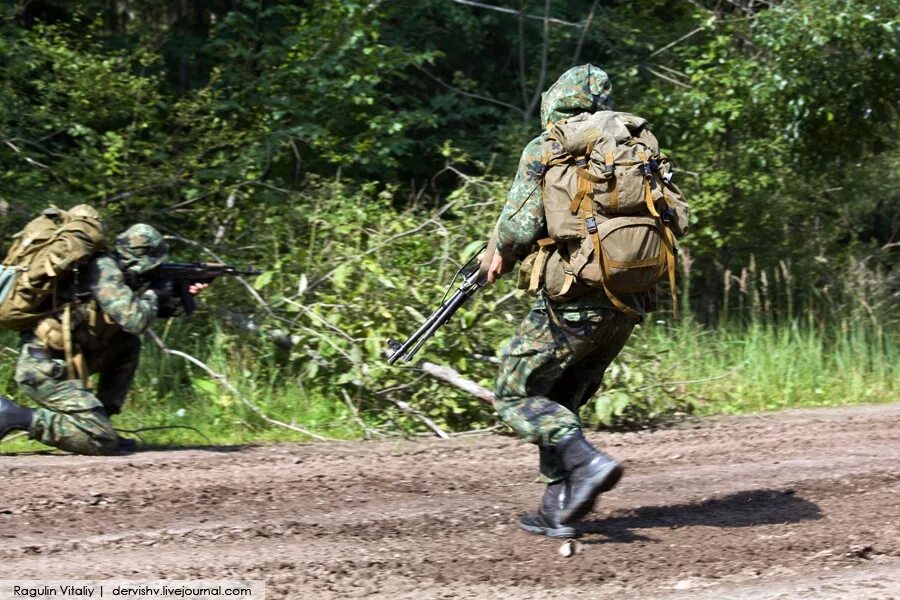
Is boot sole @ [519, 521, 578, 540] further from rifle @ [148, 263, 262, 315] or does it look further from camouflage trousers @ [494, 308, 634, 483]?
rifle @ [148, 263, 262, 315]

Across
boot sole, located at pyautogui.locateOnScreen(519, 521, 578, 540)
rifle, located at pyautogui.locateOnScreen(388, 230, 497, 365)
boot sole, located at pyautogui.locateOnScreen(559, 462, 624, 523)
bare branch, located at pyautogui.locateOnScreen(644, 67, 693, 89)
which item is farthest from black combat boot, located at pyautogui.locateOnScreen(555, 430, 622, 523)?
bare branch, located at pyautogui.locateOnScreen(644, 67, 693, 89)

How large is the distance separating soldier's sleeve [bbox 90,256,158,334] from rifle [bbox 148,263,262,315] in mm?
389

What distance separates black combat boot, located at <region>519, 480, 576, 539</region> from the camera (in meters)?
5.24

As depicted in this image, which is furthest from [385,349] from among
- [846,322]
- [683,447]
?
[846,322]

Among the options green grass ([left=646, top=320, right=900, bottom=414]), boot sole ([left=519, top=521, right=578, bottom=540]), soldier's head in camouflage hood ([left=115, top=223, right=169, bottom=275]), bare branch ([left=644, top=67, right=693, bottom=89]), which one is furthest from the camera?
bare branch ([left=644, top=67, right=693, bottom=89])

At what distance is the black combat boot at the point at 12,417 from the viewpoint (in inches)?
260

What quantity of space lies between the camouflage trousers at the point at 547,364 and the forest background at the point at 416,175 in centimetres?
274

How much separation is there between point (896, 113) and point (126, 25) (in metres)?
8.21

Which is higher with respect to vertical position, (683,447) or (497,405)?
(497,405)

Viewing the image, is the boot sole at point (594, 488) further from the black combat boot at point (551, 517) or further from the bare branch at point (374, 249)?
the bare branch at point (374, 249)

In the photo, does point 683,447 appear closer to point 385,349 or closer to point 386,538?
point 385,349

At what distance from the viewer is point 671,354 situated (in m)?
9.56

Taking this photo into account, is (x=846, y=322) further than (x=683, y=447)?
Yes

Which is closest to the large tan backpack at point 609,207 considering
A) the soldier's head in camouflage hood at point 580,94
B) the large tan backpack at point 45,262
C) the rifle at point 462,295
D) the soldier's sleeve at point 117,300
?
the soldier's head in camouflage hood at point 580,94
